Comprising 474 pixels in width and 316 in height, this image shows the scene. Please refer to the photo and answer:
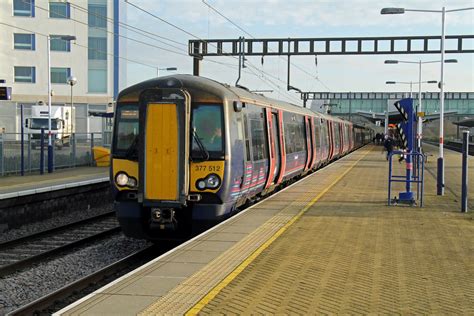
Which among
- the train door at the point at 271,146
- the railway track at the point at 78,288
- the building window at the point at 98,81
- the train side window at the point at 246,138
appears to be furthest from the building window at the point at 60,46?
the railway track at the point at 78,288

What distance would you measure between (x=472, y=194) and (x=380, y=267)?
10921 millimetres

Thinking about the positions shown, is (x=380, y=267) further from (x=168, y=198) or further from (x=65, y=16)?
(x=65, y=16)

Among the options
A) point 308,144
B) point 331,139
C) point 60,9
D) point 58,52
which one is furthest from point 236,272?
point 58,52

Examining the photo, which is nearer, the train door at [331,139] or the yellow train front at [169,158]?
the yellow train front at [169,158]

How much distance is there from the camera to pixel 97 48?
2148 inches

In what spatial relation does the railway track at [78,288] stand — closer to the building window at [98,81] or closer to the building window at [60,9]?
the building window at [60,9]

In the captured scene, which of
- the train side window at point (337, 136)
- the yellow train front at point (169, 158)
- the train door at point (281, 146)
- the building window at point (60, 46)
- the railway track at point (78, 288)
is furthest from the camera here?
the building window at point (60, 46)

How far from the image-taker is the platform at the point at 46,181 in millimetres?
15083

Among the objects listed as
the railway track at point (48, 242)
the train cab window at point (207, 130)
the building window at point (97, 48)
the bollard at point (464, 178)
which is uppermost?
the building window at point (97, 48)

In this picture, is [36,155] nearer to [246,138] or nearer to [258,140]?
[258,140]

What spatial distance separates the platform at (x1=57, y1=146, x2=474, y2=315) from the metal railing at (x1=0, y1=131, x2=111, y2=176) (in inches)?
462

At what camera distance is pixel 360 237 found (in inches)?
378

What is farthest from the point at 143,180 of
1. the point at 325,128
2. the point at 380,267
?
the point at 325,128

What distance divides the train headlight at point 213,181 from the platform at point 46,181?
18.5ft
